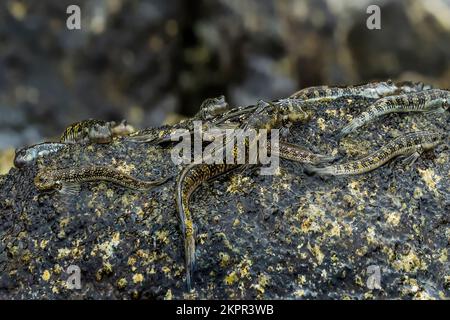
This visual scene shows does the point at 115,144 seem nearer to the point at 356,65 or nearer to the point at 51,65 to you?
the point at 51,65

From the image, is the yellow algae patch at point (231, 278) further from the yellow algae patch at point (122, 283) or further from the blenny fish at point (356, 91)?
→ the blenny fish at point (356, 91)

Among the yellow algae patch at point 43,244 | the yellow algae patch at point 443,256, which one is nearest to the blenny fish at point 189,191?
the yellow algae patch at point 43,244

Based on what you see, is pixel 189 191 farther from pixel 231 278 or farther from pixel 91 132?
pixel 91 132

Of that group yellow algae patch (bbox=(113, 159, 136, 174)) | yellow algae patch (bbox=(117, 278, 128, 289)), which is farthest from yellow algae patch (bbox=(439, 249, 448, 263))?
yellow algae patch (bbox=(113, 159, 136, 174))

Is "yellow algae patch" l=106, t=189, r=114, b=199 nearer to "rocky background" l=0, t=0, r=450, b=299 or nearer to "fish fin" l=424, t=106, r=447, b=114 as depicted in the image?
"rocky background" l=0, t=0, r=450, b=299

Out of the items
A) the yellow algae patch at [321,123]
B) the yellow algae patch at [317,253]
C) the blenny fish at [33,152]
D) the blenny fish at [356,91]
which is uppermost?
the blenny fish at [356,91]

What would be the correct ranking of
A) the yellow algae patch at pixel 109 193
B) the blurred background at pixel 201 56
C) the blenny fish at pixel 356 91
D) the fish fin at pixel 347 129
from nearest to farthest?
the yellow algae patch at pixel 109 193 → the fish fin at pixel 347 129 → the blenny fish at pixel 356 91 → the blurred background at pixel 201 56

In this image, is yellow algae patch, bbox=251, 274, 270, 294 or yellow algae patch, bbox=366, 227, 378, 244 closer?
yellow algae patch, bbox=251, 274, 270, 294
